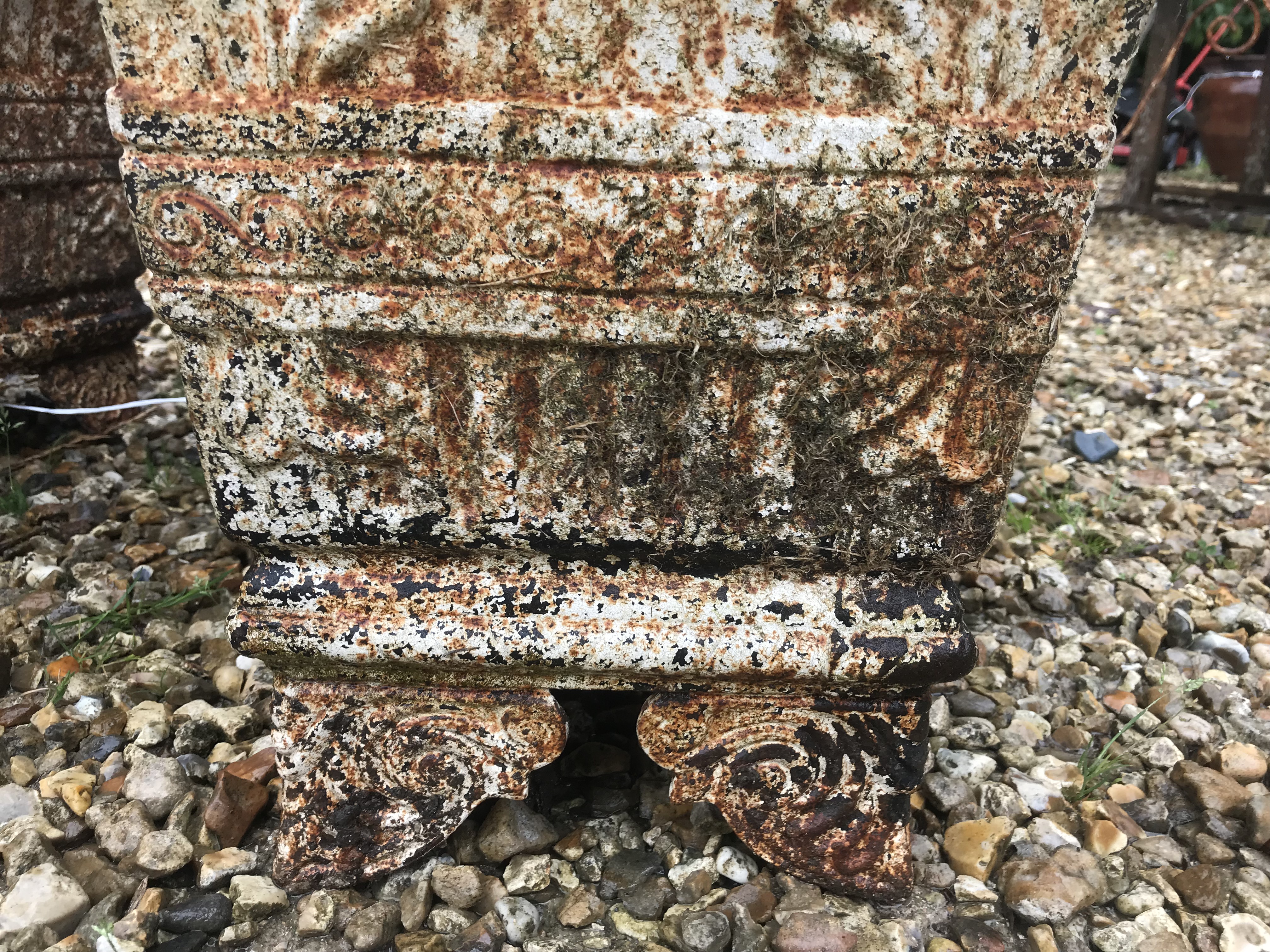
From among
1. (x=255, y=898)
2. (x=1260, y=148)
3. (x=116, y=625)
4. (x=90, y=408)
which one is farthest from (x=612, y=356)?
(x=1260, y=148)

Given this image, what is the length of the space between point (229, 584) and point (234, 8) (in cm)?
141

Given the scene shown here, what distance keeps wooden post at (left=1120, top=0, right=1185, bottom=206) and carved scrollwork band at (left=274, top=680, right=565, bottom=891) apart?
588 cm

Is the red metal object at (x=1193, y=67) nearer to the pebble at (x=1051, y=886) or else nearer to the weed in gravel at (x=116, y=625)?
the pebble at (x=1051, y=886)

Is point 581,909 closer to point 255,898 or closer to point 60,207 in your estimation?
point 255,898

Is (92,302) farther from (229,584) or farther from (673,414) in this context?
(673,414)

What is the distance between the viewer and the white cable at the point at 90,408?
260 cm

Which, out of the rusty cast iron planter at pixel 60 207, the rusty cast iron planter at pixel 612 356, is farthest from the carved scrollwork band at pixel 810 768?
the rusty cast iron planter at pixel 60 207

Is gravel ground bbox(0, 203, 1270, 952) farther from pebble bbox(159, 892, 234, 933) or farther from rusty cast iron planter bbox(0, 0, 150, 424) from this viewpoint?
rusty cast iron planter bbox(0, 0, 150, 424)

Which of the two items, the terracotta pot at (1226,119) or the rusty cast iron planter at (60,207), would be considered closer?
the rusty cast iron planter at (60,207)

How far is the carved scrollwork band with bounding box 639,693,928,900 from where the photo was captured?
4.34 feet

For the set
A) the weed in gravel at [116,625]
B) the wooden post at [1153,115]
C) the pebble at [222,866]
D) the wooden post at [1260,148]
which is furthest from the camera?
the wooden post at [1153,115]

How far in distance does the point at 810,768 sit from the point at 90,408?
242 cm

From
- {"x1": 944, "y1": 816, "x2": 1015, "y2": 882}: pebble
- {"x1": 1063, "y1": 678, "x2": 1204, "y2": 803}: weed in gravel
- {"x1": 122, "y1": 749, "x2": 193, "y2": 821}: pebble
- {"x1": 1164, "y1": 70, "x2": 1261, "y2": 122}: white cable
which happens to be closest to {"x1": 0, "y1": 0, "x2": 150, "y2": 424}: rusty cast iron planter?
{"x1": 122, "y1": 749, "x2": 193, "y2": 821}: pebble

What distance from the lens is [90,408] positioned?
2814 mm
